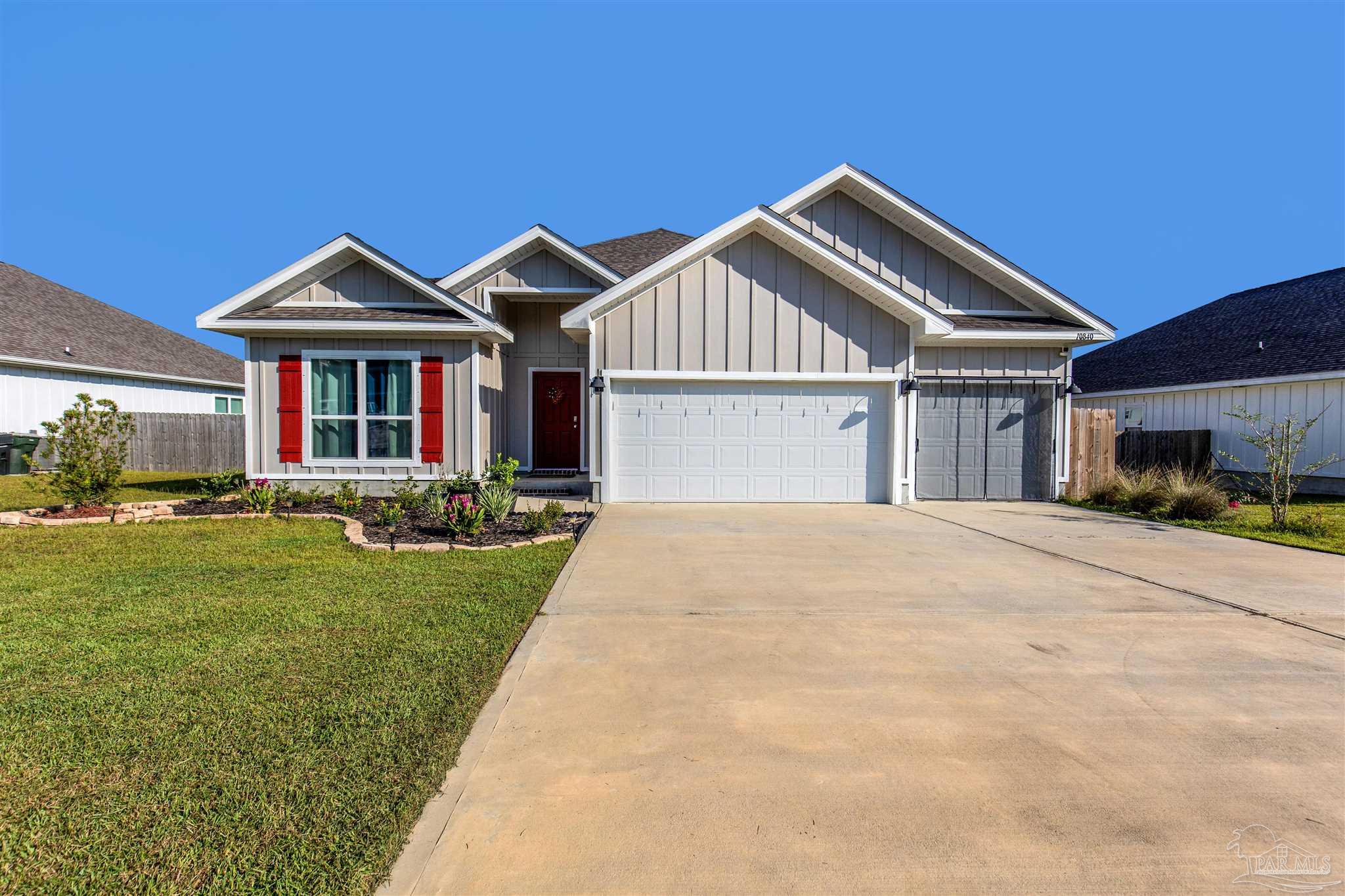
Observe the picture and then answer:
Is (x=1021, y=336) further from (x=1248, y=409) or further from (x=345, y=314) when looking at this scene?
(x=345, y=314)

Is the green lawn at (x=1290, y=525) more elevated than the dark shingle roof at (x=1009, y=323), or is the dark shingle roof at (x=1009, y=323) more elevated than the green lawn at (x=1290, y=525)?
the dark shingle roof at (x=1009, y=323)

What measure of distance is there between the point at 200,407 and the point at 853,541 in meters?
24.0

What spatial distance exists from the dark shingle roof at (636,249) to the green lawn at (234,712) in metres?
10.2

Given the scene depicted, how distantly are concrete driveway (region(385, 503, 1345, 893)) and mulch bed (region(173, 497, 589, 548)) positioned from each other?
2.04 metres

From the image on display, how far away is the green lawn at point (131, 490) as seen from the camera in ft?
33.0

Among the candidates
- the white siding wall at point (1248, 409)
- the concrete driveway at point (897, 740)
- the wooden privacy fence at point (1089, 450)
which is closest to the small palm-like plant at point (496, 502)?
the concrete driveway at point (897, 740)

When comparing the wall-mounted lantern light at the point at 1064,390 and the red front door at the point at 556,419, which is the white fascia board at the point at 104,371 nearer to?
the red front door at the point at 556,419

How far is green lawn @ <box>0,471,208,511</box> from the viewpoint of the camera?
10.1 metres

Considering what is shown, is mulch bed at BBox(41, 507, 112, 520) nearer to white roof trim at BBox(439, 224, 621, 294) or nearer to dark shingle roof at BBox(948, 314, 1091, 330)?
white roof trim at BBox(439, 224, 621, 294)

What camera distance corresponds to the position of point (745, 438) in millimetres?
10805

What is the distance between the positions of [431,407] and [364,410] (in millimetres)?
1145

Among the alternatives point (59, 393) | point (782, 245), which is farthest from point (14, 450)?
point (782, 245)

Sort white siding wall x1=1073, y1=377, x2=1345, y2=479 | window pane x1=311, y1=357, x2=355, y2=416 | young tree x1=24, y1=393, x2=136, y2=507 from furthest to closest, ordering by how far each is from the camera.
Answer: white siding wall x1=1073, y1=377, x2=1345, y2=479, window pane x1=311, y1=357, x2=355, y2=416, young tree x1=24, y1=393, x2=136, y2=507

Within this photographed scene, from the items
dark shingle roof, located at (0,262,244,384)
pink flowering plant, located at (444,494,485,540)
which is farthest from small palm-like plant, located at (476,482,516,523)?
dark shingle roof, located at (0,262,244,384)
